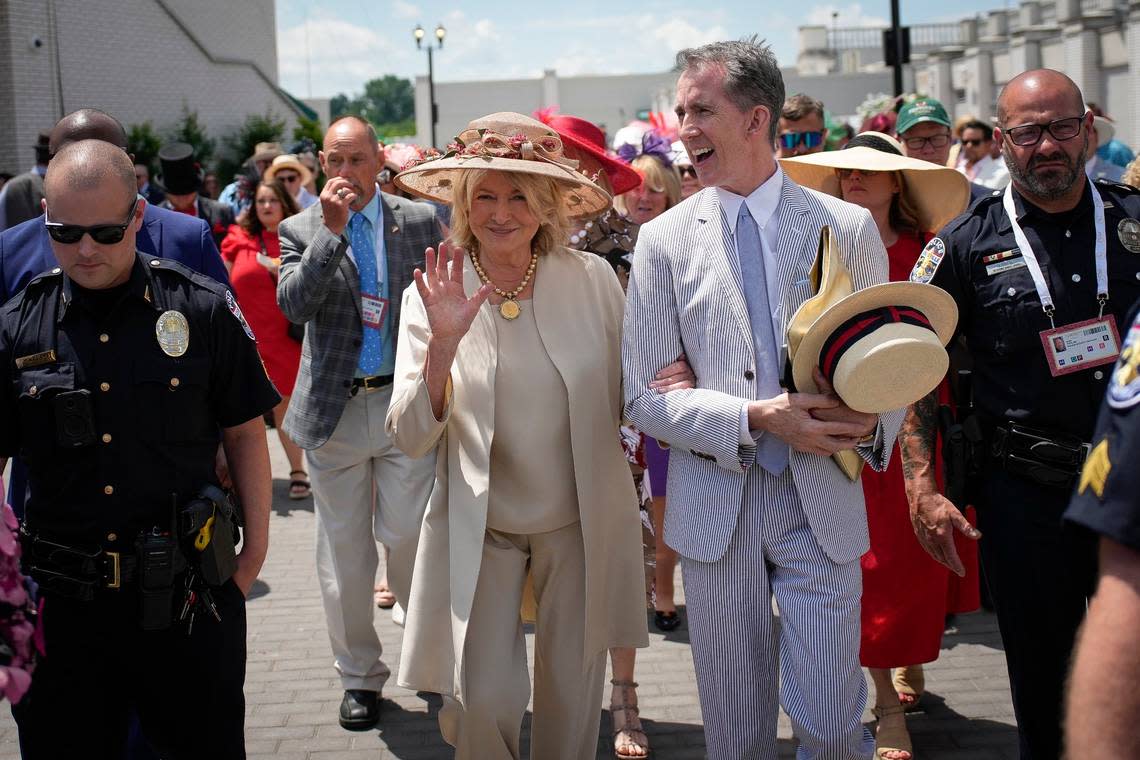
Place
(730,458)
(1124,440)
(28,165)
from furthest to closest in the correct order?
1. (28,165)
2. (730,458)
3. (1124,440)

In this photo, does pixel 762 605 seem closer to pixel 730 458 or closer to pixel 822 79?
pixel 730 458

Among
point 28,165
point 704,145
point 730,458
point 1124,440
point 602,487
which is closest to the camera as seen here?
point 1124,440

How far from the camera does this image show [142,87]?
951 inches

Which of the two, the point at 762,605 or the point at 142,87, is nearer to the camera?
the point at 762,605

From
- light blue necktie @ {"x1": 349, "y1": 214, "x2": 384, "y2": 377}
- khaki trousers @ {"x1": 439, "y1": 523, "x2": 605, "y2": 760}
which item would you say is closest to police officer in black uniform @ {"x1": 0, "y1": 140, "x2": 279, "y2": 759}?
khaki trousers @ {"x1": 439, "y1": 523, "x2": 605, "y2": 760}

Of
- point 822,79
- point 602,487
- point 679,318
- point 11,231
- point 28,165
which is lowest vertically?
point 602,487

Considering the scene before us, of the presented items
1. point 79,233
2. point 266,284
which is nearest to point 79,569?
point 79,233

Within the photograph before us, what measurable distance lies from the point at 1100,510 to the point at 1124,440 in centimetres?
10

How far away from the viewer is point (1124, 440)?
163 cm

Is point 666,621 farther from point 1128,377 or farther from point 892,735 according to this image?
point 1128,377

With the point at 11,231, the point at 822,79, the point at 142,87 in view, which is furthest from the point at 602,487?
the point at 822,79

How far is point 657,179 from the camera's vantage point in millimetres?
6543

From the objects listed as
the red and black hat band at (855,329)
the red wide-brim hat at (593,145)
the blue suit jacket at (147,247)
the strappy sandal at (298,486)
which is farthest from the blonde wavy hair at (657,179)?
the strappy sandal at (298,486)

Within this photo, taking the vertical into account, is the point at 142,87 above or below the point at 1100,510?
above
